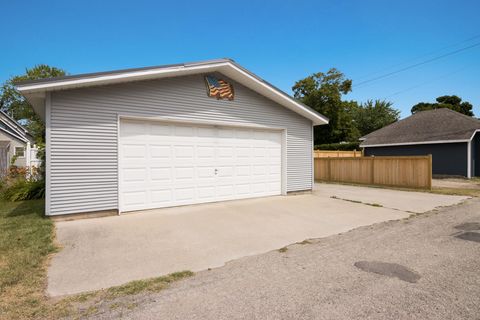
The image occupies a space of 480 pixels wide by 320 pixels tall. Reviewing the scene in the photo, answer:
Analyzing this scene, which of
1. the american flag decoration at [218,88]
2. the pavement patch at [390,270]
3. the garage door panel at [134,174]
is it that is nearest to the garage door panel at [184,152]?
the garage door panel at [134,174]

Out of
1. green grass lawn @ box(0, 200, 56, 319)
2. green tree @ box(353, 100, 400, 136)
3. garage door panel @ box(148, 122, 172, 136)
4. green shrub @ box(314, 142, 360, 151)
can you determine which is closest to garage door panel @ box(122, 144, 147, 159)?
garage door panel @ box(148, 122, 172, 136)

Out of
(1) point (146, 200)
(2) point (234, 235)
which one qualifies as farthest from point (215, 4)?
(2) point (234, 235)

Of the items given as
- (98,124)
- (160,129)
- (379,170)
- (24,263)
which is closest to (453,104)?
(379,170)

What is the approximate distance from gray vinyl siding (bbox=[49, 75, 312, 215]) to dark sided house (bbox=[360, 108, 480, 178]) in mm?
16671

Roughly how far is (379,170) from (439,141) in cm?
741

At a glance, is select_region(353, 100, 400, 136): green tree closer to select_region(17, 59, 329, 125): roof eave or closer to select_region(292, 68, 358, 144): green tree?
select_region(292, 68, 358, 144): green tree

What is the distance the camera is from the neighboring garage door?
7293 millimetres

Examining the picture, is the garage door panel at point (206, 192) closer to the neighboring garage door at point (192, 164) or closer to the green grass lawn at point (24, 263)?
the neighboring garage door at point (192, 164)

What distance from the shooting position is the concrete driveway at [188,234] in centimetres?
358

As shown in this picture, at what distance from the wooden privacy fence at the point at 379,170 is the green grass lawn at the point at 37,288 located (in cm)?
1205

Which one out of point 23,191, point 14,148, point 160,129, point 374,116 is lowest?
point 23,191

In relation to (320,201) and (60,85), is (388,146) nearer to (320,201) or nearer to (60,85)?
(320,201)

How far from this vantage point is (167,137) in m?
7.79

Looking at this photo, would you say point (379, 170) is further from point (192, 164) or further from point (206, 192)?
point (192, 164)
